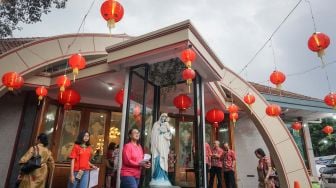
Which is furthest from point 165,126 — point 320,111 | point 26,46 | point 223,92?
point 320,111

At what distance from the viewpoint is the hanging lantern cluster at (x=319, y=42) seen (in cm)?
464

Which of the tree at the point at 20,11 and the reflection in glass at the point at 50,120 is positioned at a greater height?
the tree at the point at 20,11

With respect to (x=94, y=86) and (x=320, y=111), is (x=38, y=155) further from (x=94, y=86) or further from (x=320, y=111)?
(x=320, y=111)

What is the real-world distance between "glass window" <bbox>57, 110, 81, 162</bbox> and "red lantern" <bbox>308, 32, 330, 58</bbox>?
6.83 meters

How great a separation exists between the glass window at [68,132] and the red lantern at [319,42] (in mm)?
6827

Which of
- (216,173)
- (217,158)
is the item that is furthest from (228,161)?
(216,173)

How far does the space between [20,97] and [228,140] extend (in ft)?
24.1

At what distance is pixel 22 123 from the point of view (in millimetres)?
7383

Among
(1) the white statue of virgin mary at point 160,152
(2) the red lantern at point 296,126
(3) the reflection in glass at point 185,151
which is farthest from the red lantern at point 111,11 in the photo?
(2) the red lantern at point 296,126

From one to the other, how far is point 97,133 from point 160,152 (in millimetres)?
4355

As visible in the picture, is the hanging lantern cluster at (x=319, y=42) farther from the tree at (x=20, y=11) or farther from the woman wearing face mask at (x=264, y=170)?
the tree at (x=20, y=11)

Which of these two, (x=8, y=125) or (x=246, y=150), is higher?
(x=8, y=125)

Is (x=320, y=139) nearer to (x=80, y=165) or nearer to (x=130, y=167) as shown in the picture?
(x=130, y=167)

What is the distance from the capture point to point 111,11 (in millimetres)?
4312
